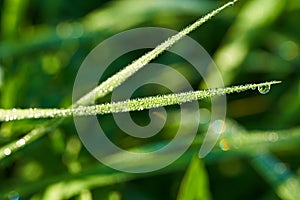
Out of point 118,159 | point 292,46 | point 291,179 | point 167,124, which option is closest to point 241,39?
point 292,46

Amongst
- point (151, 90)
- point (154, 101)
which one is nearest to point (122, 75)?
point (154, 101)

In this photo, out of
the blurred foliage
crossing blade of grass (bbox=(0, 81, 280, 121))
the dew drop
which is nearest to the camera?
crossing blade of grass (bbox=(0, 81, 280, 121))

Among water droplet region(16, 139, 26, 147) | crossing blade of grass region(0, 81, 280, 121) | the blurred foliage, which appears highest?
the blurred foliage

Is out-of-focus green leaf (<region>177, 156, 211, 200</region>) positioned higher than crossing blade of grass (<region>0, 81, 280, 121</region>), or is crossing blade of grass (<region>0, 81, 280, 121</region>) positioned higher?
out-of-focus green leaf (<region>177, 156, 211, 200</region>)

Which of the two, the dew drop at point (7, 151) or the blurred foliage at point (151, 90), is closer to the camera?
the dew drop at point (7, 151)

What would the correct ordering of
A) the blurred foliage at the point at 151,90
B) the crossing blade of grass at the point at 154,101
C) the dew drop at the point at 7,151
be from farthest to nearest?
the blurred foliage at the point at 151,90 < the dew drop at the point at 7,151 < the crossing blade of grass at the point at 154,101

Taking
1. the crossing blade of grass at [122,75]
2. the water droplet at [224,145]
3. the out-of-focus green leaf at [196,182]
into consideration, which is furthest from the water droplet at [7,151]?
the water droplet at [224,145]

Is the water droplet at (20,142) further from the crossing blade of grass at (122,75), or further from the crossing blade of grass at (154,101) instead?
the crossing blade of grass at (154,101)

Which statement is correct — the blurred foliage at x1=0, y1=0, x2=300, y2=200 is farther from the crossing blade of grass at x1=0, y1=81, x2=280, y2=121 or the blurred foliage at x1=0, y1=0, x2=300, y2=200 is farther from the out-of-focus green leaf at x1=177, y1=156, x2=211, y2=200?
the crossing blade of grass at x1=0, y1=81, x2=280, y2=121

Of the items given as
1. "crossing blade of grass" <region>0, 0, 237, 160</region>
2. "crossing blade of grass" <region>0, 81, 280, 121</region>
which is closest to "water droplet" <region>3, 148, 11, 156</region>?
"crossing blade of grass" <region>0, 0, 237, 160</region>

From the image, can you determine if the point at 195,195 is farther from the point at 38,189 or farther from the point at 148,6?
the point at 148,6
